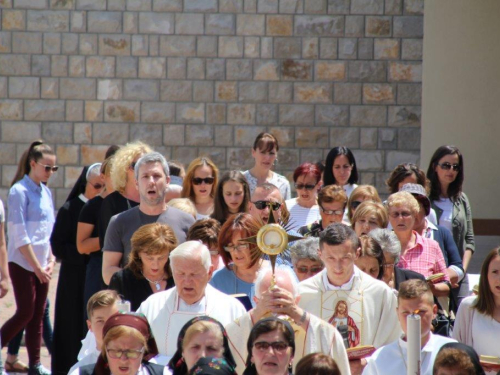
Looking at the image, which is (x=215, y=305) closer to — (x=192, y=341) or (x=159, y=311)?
(x=159, y=311)

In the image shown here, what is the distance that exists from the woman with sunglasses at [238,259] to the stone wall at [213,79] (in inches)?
263

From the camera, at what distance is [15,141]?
1214 centimetres

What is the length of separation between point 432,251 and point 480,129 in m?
5.87

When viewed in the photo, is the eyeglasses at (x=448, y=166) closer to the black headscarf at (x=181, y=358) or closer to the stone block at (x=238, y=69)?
the black headscarf at (x=181, y=358)

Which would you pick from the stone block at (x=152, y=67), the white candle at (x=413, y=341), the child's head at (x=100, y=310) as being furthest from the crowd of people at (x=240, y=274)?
the stone block at (x=152, y=67)

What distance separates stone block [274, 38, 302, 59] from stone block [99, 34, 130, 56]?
191cm

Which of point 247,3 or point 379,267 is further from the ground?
point 247,3

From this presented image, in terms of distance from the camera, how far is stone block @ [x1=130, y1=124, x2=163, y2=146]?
39.8ft

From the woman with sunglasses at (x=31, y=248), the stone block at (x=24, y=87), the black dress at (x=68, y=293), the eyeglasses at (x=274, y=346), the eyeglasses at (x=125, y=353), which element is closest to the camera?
the eyeglasses at (x=274, y=346)

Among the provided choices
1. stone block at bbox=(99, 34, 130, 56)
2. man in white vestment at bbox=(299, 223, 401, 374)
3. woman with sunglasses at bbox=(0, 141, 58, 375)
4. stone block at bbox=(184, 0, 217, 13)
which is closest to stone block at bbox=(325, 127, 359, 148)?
stone block at bbox=(184, 0, 217, 13)

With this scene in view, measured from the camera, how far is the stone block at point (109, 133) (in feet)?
39.8

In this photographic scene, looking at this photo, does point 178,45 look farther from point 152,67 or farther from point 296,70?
point 296,70

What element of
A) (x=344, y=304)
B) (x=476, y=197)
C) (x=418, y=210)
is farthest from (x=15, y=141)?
(x=344, y=304)

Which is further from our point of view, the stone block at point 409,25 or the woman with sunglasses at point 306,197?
the stone block at point 409,25
